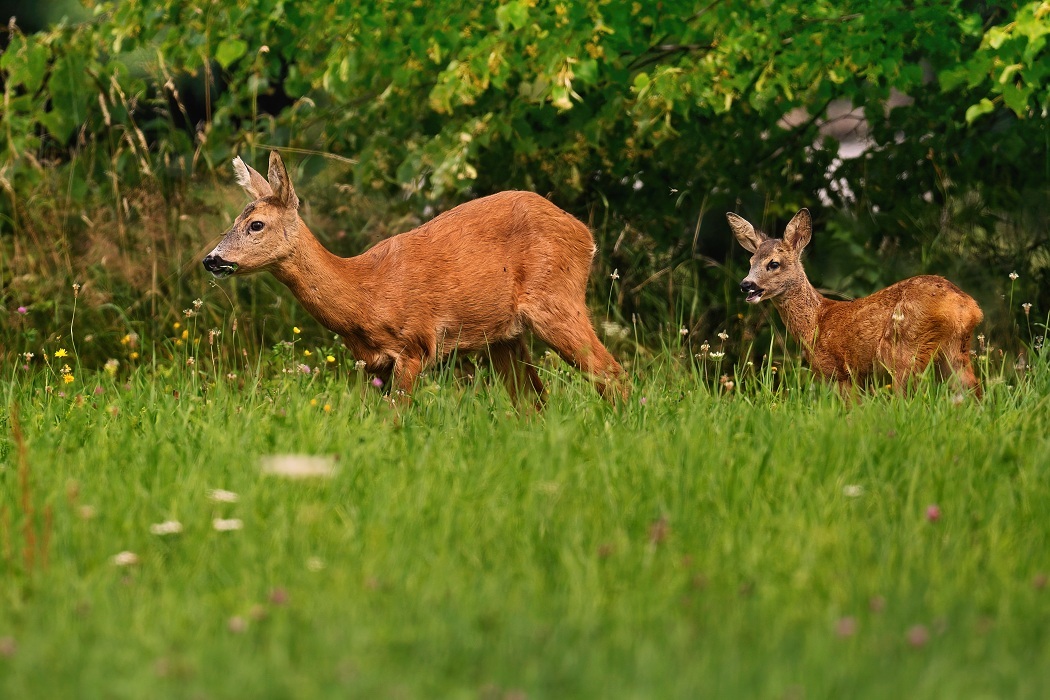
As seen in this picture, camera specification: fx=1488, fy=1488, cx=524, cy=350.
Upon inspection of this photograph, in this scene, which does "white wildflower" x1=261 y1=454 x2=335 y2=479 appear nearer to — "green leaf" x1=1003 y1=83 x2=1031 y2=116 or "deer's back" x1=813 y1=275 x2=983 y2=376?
"deer's back" x1=813 y1=275 x2=983 y2=376

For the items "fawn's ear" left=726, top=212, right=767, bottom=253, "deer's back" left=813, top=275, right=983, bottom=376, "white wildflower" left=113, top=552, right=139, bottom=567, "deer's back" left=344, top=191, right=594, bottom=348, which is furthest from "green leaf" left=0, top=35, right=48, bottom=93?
"white wildflower" left=113, top=552, right=139, bottom=567

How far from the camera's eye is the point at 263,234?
6.30 m

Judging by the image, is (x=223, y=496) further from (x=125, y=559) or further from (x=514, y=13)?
(x=514, y=13)

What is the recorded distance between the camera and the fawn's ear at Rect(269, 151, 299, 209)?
634 cm

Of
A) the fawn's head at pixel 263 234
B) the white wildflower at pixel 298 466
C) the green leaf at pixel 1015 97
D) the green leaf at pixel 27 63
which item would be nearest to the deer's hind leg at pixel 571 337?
the fawn's head at pixel 263 234

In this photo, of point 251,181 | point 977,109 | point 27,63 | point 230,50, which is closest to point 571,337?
point 251,181

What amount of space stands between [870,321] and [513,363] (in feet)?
5.48

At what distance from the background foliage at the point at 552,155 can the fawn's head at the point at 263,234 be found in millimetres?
1114

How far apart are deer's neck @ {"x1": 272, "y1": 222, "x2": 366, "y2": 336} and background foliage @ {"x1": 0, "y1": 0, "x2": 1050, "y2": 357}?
1191 mm

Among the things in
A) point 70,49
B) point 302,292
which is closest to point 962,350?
point 302,292

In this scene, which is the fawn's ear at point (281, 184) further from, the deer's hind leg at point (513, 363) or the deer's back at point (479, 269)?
the deer's hind leg at point (513, 363)

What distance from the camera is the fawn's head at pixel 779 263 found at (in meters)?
6.71

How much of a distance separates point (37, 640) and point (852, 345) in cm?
411

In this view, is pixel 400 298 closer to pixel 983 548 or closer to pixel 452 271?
pixel 452 271
